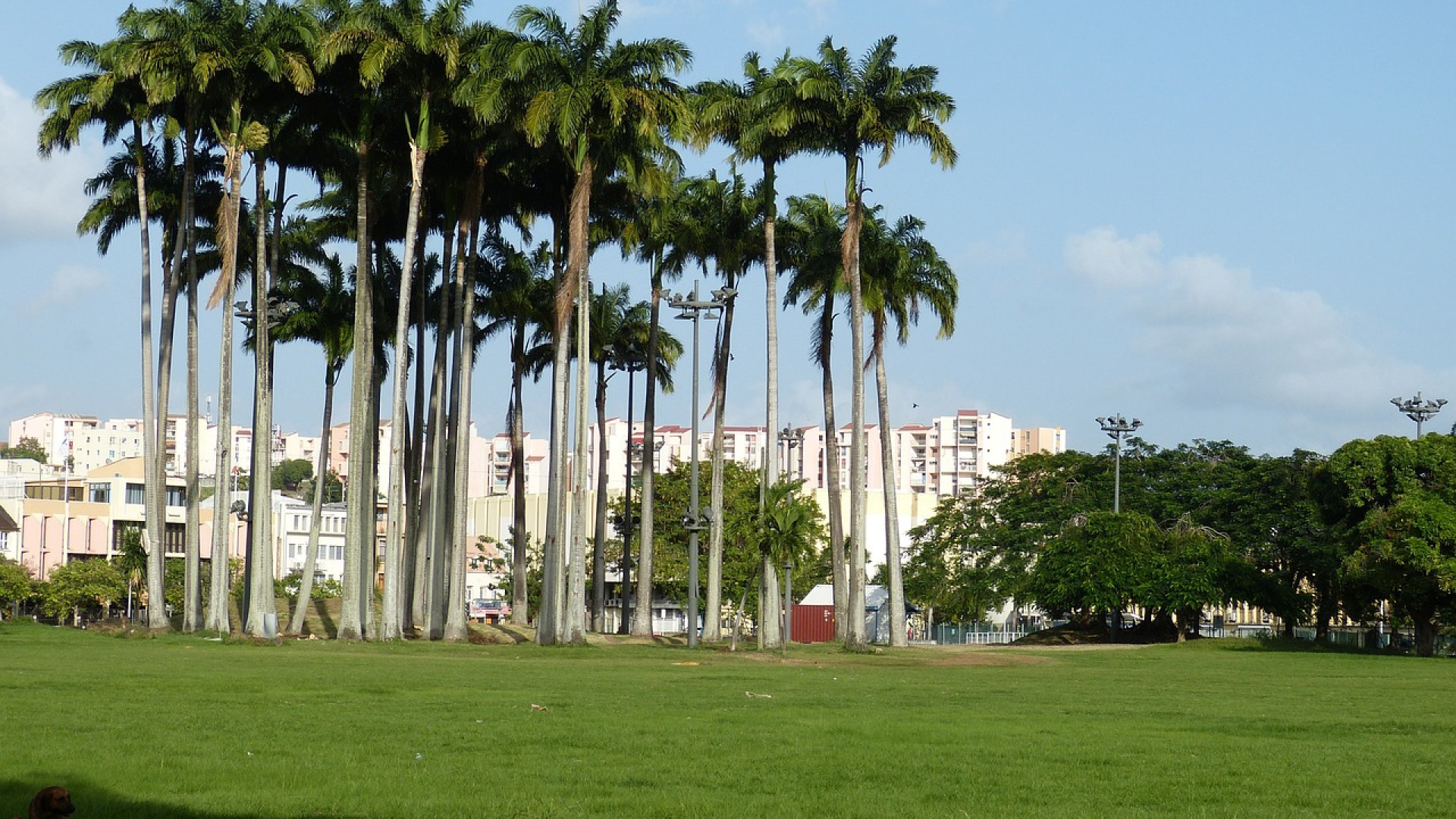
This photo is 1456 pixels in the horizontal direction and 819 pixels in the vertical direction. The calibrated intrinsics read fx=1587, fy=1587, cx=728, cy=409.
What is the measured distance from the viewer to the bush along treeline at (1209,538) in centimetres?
5881

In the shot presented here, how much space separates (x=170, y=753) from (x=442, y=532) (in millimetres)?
40716

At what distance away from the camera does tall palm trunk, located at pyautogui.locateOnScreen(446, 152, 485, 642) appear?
167 feet

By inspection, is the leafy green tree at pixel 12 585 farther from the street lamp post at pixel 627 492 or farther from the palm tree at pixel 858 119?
the palm tree at pixel 858 119

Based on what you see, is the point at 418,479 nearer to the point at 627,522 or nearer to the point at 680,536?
the point at 627,522

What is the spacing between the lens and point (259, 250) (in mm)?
50000

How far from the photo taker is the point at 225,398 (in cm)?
5041

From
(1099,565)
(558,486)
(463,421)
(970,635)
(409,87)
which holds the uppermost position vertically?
(409,87)

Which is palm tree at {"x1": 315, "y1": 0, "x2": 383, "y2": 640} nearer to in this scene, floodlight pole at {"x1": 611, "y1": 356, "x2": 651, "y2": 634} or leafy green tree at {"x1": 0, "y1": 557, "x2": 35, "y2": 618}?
floodlight pole at {"x1": 611, "y1": 356, "x2": 651, "y2": 634}

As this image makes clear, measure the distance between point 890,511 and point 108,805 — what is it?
4650cm

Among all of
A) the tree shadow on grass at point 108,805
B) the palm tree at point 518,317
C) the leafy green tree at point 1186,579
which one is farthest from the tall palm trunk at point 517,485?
the tree shadow on grass at point 108,805

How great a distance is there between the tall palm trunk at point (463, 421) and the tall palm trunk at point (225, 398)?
23.2 ft

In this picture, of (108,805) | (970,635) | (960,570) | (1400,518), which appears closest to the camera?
(108,805)

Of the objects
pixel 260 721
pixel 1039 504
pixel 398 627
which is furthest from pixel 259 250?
pixel 1039 504

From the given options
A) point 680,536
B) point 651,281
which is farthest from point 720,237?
point 680,536
